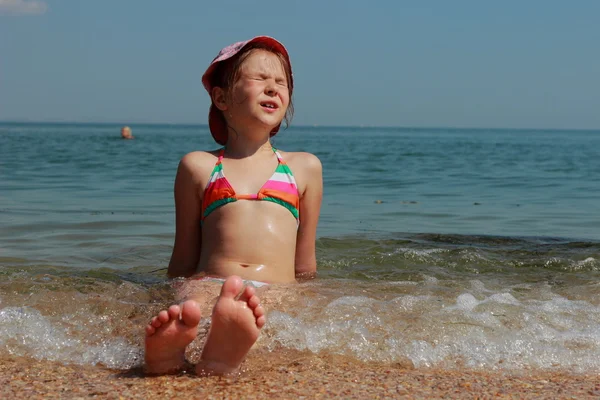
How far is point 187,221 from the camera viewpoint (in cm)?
358

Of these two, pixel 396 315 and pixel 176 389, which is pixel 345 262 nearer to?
pixel 396 315

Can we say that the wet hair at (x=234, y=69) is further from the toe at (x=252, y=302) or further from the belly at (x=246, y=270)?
the toe at (x=252, y=302)

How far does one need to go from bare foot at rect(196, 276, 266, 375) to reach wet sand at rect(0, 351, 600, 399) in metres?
0.06

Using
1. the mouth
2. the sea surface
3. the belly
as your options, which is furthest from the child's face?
the sea surface

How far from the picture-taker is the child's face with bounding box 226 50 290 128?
350 cm

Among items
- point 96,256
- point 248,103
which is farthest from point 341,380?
point 96,256

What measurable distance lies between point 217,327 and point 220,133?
5.11 feet

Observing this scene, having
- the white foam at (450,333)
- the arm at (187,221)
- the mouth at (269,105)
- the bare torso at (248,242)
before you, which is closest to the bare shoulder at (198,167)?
the arm at (187,221)

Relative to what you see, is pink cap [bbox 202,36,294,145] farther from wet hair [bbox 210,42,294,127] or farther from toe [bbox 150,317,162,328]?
toe [bbox 150,317,162,328]

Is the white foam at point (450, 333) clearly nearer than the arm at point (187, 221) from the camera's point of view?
Yes

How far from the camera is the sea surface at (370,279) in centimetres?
281

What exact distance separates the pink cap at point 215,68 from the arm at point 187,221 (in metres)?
0.27

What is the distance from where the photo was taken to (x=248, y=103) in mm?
3500

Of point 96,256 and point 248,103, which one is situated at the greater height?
point 248,103
